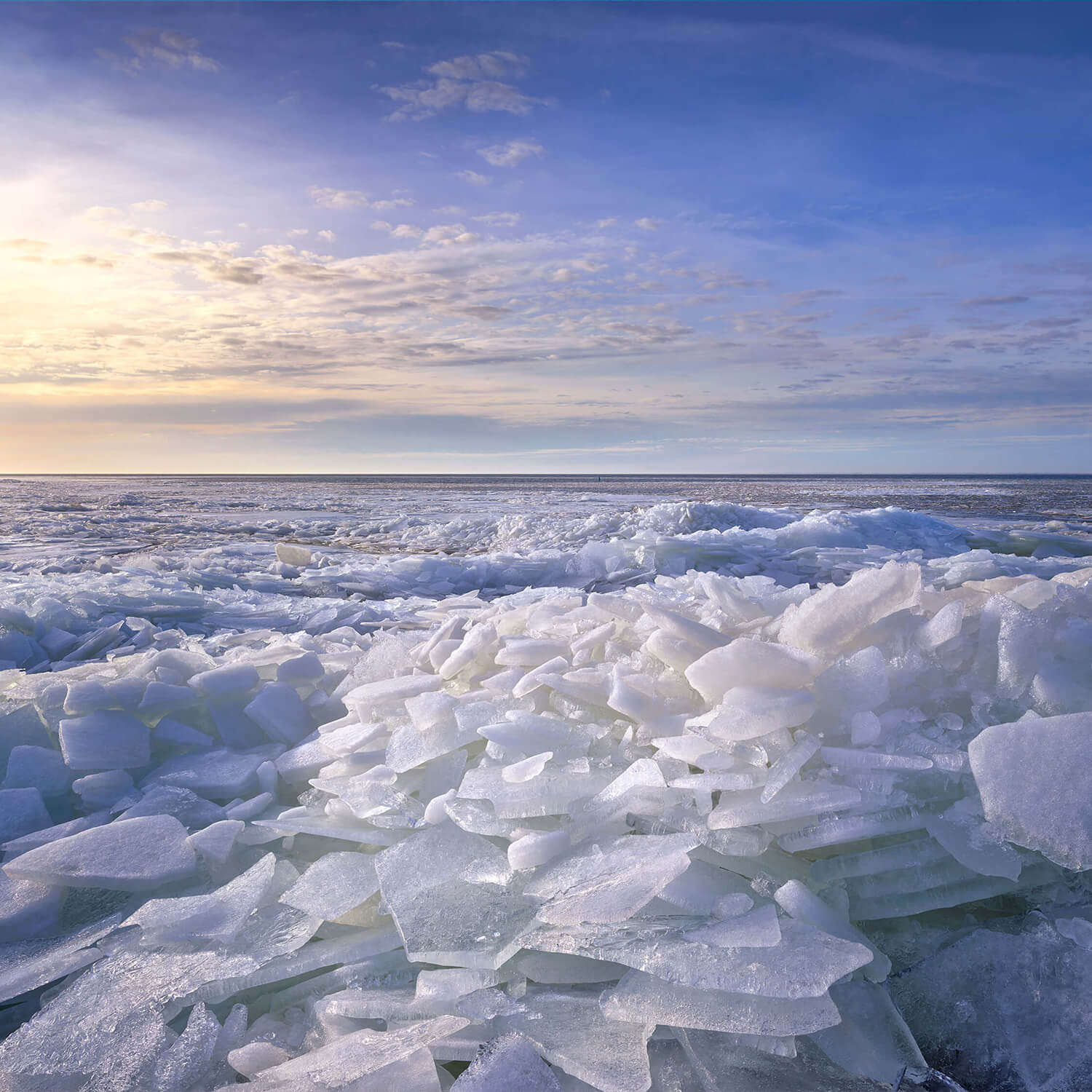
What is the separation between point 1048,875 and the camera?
145 cm

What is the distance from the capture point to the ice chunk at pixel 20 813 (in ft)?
6.38

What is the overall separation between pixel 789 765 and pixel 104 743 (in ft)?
A: 6.05

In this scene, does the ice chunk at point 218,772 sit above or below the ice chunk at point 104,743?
below

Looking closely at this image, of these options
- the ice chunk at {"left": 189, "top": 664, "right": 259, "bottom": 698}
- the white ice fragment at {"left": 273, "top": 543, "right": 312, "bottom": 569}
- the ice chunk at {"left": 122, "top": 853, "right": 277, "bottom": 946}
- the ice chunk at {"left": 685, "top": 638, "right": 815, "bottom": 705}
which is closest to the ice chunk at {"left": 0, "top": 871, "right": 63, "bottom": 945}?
the ice chunk at {"left": 122, "top": 853, "right": 277, "bottom": 946}

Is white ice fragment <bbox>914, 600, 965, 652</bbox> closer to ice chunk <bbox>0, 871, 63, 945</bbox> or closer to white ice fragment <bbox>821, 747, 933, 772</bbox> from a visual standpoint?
white ice fragment <bbox>821, 747, 933, 772</bbox>

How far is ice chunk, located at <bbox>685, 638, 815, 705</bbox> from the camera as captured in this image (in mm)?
1657

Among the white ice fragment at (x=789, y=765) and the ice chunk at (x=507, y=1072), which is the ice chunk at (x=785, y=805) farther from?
the ice chunk at (x=507, y=1072)

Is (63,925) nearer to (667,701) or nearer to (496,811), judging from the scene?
(496,811)

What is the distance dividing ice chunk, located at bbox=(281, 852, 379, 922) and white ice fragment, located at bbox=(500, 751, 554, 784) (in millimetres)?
335

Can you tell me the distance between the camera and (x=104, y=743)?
217cm

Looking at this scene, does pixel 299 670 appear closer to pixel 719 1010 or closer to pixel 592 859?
pixel 592 859

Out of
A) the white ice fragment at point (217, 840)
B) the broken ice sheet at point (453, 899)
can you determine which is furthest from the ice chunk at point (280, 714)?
the broken ice sheet at point (453, 899)

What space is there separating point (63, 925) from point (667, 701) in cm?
142

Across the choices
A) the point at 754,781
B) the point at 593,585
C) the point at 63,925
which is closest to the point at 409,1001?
the point at 754,781
